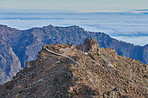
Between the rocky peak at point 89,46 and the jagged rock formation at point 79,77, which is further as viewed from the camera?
the rocky peak at point 89,46

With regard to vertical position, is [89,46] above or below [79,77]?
below

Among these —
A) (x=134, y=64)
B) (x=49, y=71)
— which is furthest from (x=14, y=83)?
(x=134, y=64)

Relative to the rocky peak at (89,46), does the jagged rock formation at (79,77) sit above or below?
below

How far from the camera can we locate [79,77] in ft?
114

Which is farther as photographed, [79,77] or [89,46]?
[89,46]

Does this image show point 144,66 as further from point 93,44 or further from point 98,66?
point 98,66

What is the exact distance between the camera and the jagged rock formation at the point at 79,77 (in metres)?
33.0

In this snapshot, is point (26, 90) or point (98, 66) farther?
point (98, 66)

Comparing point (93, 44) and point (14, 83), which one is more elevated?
point (93, 44)

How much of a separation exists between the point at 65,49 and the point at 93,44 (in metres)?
7.15

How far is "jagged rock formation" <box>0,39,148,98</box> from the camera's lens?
33000 millimetres

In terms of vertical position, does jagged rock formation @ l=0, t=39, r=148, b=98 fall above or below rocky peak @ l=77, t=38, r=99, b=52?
below

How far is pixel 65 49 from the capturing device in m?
61.0

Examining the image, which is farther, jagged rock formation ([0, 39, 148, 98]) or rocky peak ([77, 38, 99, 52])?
rocky peak ([77, 38, 99, 52])
